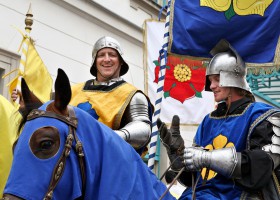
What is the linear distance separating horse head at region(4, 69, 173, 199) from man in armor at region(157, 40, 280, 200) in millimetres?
736

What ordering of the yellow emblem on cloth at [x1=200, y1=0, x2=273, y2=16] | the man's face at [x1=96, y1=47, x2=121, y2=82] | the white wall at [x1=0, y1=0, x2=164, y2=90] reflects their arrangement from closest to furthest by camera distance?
1. the man's face at [x1=96, y1=47, x2=121, y2=82]
2. the yellow emblem on cloth at [x1=200, y1=0, x2=273, y2=16]
3. the white wall at [x1=0, y1=0, x2=164, y2=90]

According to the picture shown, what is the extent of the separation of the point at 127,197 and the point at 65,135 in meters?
0.43

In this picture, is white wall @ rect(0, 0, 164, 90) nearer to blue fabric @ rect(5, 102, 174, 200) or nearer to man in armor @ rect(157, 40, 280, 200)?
man in armor @ rect(157, 40, 280, 200)

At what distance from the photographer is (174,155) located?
3957mm

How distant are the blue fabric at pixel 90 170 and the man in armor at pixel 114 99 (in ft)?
3.26

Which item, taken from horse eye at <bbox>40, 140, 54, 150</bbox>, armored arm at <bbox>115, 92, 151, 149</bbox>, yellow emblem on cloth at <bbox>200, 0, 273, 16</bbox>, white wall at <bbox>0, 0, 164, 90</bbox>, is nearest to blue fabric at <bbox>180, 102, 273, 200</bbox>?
armored arm at <bbox>115, 92, 151, 149</bbox>

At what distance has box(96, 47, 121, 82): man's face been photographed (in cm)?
467

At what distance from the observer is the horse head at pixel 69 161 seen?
2.60 meters

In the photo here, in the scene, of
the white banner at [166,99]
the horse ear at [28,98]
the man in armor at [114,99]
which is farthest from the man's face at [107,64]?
the white banner at [166,99]

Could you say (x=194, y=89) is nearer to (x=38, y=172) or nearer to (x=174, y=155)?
(x=174, y=155)

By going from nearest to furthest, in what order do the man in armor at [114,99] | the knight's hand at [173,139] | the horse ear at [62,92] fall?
the horse ear at [62,92] < the knight's hand at [173,139] < the man in armor at [114,99]

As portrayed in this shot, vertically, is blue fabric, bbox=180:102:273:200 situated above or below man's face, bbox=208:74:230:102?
below

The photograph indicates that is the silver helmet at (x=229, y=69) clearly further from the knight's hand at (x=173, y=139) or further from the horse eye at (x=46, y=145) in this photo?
the horse eye at (x=46, y=145)

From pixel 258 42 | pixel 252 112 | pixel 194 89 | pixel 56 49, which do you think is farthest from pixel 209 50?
pixel 56 49
